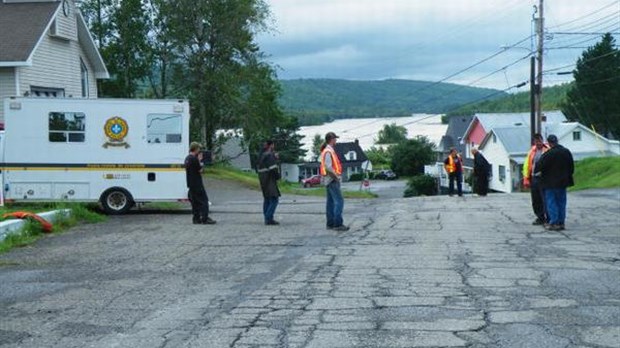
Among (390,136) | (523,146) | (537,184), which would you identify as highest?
(390,136)

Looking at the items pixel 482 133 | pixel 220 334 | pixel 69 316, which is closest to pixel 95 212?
pixel 69 316

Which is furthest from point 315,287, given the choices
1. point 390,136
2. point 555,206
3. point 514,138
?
point 390,136

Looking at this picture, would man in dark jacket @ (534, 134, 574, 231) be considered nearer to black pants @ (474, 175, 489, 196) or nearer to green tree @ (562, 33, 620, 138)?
black pants @ (474, 175, 489, 196)

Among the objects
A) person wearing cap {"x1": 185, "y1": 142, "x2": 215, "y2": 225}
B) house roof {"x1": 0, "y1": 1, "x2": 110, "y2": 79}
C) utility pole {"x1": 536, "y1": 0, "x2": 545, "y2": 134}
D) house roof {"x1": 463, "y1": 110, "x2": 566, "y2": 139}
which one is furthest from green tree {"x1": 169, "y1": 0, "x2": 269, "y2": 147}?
house roof {"x1": 463, "y1": 110, "x2": 566, "y2": 139}

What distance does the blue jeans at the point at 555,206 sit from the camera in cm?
1443

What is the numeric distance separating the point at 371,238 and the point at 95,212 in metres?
7.89

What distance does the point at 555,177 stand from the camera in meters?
14.2

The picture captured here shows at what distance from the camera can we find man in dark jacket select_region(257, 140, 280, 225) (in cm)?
1570

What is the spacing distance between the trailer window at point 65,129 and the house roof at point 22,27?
7704 mm

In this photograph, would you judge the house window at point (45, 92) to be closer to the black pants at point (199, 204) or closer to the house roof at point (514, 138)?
the black pants at point (199, 204)

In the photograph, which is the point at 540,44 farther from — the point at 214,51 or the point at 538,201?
the point at 538,201

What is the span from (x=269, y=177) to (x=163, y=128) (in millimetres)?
4005

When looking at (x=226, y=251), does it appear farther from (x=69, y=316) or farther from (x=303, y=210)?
(x=303, y=210)

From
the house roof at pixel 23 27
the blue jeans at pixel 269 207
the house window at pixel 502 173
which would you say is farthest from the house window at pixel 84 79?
the house window at pixel 502 173
